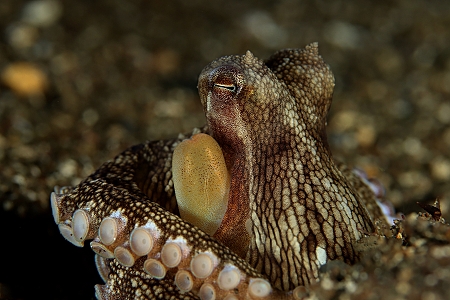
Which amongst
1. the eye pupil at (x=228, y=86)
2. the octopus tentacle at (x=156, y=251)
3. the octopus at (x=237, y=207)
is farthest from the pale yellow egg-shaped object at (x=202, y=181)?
the eye pupil at (x=228, y=86)

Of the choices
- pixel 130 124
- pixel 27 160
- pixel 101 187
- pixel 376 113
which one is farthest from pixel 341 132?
pixel 101 187

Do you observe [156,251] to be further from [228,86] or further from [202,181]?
[228,86]

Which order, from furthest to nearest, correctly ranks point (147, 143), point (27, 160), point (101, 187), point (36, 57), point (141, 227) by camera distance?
point (36, 57) < point (27, 160) < point (147, 143) < point (101, 187) < point (141, 227)

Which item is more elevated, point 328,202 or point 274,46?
point 328,202

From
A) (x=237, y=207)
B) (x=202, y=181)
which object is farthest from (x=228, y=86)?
(x=237, y=207)

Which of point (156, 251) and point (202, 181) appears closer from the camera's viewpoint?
point (156, 251)

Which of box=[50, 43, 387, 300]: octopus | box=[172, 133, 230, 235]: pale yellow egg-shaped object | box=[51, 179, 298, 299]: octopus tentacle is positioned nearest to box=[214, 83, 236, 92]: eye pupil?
box=[50, 43, 387, 300]: octopus

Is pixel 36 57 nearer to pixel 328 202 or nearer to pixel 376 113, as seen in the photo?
pixel 376 113
